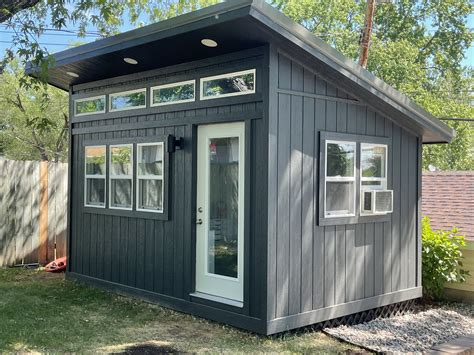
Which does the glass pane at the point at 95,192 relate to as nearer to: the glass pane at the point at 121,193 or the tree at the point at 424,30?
the glass pane at the point at 121,193

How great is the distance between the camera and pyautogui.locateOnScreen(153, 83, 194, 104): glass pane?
5.96 m

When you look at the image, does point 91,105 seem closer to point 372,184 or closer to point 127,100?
point 127,100

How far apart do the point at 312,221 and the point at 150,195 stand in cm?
216

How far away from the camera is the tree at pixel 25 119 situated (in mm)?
19062

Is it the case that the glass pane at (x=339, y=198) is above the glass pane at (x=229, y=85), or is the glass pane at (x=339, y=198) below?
below

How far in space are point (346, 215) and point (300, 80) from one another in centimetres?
163

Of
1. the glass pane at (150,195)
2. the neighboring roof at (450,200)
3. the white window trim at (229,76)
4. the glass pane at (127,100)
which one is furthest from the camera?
the neighboring roof at (450,200)

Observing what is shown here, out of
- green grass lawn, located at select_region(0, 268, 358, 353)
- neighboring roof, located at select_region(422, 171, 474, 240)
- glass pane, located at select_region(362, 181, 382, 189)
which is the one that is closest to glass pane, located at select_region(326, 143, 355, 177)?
glass pane, located at select_region(362, 181, 382, 189)

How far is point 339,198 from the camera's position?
5.82 metres

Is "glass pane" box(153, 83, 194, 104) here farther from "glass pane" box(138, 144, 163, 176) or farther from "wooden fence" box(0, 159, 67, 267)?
"wooden fence" box(0, 159, 67, 267)

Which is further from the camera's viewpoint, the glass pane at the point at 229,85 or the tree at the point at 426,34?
the tree at the point at 426,34

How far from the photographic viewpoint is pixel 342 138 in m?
5.80

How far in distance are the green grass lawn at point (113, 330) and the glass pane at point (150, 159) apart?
5.37 ft

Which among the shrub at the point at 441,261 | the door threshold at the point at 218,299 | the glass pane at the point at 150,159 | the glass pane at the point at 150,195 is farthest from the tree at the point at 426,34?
the door threshold at the point at 218,299
